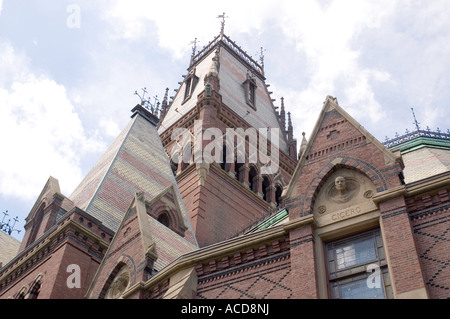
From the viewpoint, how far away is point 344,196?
47.5ft

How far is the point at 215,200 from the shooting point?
35.2 metres

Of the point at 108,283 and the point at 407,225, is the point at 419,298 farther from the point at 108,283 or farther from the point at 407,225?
the point at 108,283

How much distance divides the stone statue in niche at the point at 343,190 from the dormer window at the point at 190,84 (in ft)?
111

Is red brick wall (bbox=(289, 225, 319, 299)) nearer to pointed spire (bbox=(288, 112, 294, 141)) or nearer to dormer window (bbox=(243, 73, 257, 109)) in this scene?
pointed spire (bbox=(288, 112, 294, 141))

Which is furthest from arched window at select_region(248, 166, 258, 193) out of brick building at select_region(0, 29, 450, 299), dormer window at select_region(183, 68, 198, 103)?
dormer window at select_region(183, 68, 198, 103)

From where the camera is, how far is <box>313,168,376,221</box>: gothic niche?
1408cm

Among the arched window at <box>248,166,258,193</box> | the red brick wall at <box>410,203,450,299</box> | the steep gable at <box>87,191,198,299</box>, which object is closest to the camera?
the red brick wall at <box>410,203,450,299</box>

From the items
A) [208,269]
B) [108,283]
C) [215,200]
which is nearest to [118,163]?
[215,200]

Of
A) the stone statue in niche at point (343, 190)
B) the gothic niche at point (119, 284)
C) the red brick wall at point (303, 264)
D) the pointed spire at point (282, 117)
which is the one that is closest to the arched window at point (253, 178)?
the pointed spire at point (282, 117)

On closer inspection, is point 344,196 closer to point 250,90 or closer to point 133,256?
point 133,256

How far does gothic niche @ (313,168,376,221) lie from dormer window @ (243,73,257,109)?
114ft

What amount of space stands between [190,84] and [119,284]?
34.0 metres

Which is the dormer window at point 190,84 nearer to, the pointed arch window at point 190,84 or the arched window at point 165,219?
the pointed arch window at point 190,84

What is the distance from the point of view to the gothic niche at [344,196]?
14.1 meters
